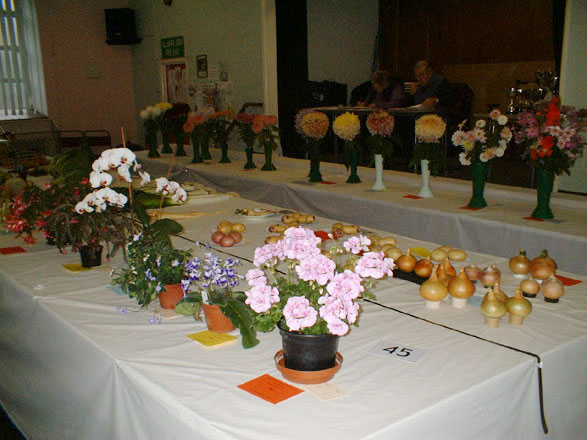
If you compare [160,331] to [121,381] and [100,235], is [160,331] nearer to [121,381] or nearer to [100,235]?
[121,381]

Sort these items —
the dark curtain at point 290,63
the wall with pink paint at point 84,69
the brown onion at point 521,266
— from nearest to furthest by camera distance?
the brown onion at point 521,266 → the dark curtain at point 290,63 → the wall with pink paint at point 84,69

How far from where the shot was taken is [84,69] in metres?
8.53

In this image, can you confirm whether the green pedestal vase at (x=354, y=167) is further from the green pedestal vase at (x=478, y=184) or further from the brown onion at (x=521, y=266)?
the brown onion at (x=521, y=266)

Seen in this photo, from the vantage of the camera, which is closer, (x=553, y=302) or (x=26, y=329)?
(x=553, y=302)

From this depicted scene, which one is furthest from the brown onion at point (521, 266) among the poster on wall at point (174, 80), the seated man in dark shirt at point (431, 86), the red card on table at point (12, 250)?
the poster on wall at point (174, 80)

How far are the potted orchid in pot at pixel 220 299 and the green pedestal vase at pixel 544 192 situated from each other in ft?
5.86

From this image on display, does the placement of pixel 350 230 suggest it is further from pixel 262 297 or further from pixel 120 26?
pixel 120 26

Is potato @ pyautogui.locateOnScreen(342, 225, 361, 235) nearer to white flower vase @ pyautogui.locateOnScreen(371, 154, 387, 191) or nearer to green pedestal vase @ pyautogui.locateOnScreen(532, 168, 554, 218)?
green pedestal vase @ pyautogui.locateOnScreen(532, 168, 554, 218)

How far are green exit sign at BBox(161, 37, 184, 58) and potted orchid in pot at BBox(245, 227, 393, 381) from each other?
6805mm

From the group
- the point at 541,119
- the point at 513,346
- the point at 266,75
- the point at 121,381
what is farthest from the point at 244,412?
the point at 266,75

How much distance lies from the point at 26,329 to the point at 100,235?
372 mm

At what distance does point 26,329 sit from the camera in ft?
5.99

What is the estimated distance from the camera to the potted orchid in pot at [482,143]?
2799 millimetres

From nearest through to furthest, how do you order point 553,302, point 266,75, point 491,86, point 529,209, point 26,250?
point 553,302
point 26,250
point 529,209
point 266,75
point 491,86
